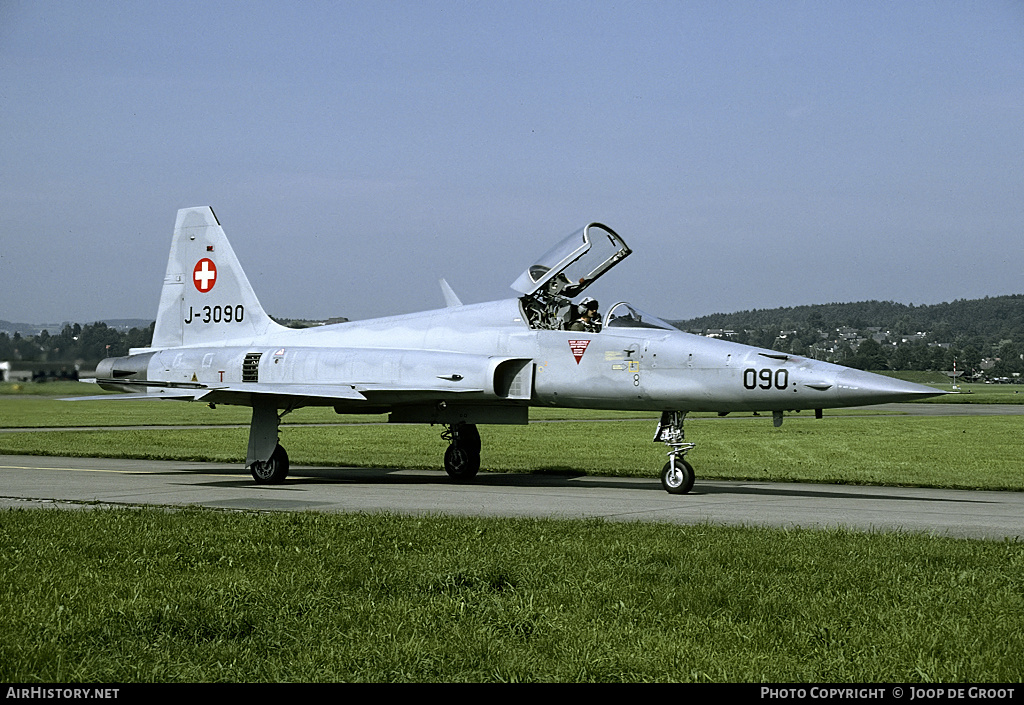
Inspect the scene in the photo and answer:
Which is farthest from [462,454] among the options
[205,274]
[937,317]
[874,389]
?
[937,317]

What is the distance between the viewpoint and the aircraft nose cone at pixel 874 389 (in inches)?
515

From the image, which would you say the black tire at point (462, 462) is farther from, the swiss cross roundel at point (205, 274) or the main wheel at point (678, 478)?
the swiss cross roundel at point (205, 274)

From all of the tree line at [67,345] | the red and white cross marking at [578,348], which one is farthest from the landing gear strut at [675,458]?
the tree line at [67,345]

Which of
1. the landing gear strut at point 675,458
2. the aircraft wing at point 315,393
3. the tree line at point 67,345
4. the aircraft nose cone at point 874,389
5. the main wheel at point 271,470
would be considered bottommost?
the main wheel at point 271,470

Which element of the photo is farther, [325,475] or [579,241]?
[325,475]

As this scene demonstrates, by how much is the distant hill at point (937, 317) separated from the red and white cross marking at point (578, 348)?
92.2 metres

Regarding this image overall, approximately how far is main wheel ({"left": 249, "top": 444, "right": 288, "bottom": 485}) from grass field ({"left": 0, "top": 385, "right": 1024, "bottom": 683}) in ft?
19.0

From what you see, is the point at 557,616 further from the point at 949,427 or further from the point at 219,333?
the point at 949,427

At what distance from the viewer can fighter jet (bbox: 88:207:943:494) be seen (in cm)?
1472

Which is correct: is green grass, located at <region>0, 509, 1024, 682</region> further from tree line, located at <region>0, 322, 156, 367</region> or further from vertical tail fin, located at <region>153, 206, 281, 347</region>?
vertical tail fin, located at <region>153, 206, 281, 347</region>

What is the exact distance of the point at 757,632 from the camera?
5.68 meters

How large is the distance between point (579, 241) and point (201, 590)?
35.5ft

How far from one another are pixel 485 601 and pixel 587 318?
1007 cm
